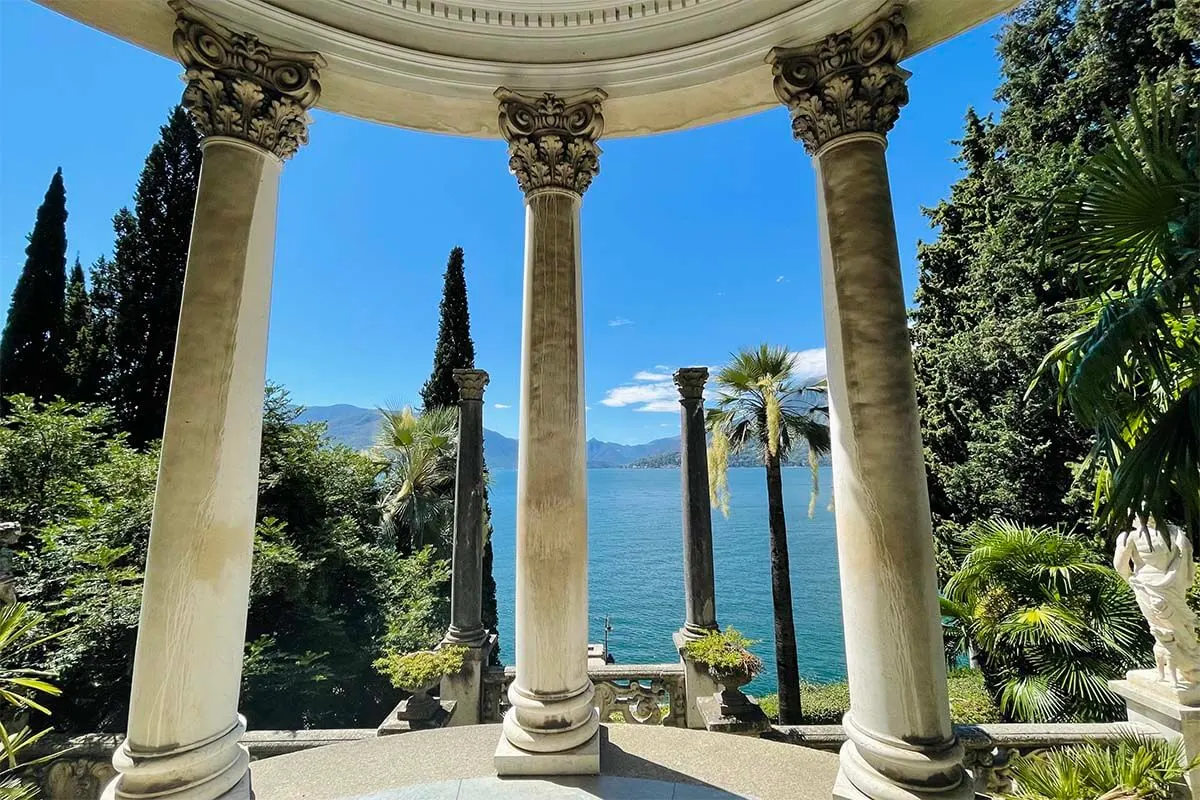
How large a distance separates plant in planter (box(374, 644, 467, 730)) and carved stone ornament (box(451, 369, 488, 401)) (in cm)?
1222

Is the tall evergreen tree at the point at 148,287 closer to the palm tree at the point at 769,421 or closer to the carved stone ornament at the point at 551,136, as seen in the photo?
the palm tree at the point at 769,421

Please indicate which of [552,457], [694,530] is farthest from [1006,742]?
[552,457]

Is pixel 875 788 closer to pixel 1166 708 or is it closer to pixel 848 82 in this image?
pixel 1166 708

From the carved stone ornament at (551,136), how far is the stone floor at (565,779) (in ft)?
42.4

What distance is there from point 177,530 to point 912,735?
13.1 m

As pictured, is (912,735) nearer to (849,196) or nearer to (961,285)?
(849,196)

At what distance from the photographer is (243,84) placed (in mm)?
11570

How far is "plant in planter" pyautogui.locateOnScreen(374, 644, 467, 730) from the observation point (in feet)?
73.9

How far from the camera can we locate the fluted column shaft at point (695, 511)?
2655 cm

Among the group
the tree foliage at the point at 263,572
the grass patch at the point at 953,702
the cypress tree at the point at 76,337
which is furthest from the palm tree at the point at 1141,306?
the cypress tree at the point at 76,337

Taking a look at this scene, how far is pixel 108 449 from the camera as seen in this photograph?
36.7 m

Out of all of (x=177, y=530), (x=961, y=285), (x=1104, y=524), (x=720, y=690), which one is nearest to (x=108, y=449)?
(x=177, y=530)

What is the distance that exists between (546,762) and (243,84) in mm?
15145

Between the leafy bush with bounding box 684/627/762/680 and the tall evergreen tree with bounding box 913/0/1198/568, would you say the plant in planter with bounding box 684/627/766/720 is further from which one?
the tall evergreen tree with bounding box 913/0/1198/568
